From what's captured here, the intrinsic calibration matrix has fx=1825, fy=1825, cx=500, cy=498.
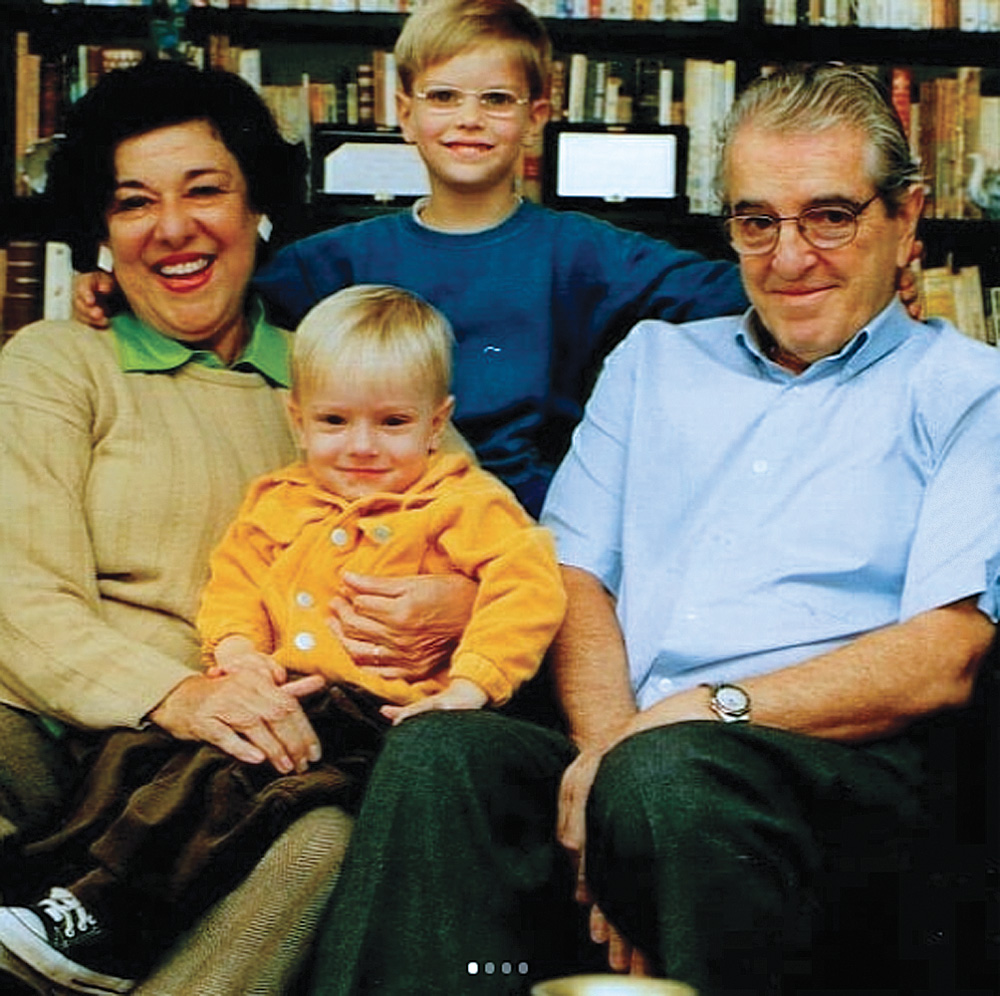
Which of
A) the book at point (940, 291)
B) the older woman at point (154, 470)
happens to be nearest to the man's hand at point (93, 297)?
the older woman at point (154, 470)

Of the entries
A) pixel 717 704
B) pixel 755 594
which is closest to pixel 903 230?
pixel 755 594

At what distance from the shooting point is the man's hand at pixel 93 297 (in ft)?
7.25

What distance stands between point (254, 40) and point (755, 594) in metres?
1.87

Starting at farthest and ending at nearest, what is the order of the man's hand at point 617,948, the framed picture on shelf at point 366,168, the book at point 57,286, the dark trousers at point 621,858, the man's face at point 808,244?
the book at point 57,286 < the framed picture on shelf at point 366,168 < the man's face at point 808,244 < the man's hand at point 617,948 < the dark trousers at point 621,858

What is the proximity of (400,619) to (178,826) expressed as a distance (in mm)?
323

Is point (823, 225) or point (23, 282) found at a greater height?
point (823, 225)

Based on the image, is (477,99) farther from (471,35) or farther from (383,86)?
(383,86)

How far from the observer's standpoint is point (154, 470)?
83.9 inches

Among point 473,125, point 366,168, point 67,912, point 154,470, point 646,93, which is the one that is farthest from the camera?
point 646,93

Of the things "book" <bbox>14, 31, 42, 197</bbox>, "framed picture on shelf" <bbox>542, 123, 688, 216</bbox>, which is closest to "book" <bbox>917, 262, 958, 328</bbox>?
"framed picture on shelf" <bbox>542, 123, 688, 216</bbox>

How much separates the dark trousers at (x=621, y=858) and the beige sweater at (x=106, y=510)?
1.35 ft

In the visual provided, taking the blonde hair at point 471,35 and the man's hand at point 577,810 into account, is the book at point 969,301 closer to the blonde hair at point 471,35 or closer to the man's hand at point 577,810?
the blonde hair at point 471,35

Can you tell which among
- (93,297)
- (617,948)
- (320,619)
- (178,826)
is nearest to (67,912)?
(178,826)

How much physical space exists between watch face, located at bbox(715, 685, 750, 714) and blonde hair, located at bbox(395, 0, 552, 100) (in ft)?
3.03
